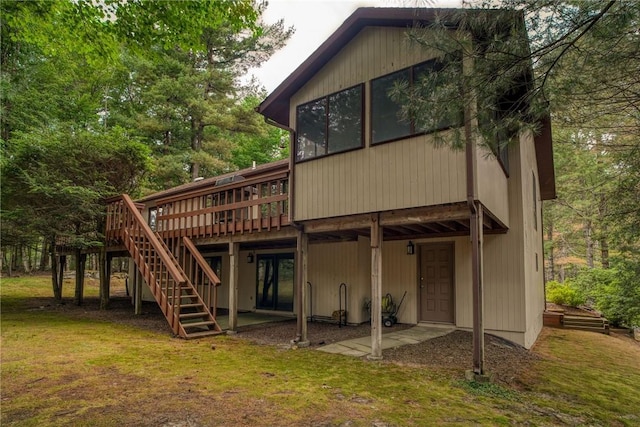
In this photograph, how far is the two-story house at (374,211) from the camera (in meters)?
5.39

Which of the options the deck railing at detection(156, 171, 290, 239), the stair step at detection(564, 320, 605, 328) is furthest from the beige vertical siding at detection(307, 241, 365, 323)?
the stair step at detection(564, 320, 605, 328)

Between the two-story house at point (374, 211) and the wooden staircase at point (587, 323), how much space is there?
3856 mm

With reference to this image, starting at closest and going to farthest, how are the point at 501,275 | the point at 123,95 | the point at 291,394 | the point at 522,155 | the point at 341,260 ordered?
the point at 291,394 → the point at 501,275 → the point at 522,155 → the point at 341,260 → the point at 123,95

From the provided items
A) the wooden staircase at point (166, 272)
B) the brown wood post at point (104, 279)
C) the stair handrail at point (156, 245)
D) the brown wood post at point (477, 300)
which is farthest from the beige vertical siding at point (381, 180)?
the brown wood post at point (104, 279)

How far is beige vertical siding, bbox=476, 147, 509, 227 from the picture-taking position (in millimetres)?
5023

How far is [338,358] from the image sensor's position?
231 inches

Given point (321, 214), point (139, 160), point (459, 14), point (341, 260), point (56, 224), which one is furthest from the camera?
point (139, 160)

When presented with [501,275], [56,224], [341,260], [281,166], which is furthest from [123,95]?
[501,275]

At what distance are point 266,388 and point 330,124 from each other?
447 cm

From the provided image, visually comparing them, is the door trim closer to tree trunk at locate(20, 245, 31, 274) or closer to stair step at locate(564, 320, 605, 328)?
stair step at locate(564, 320, 605, 328)

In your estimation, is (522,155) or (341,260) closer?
(522,155)

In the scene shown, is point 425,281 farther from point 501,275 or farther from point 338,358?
point 338,358

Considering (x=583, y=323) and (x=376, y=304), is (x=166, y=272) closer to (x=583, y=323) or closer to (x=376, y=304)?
(x=376, y=304)

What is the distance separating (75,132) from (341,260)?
28.5ft
